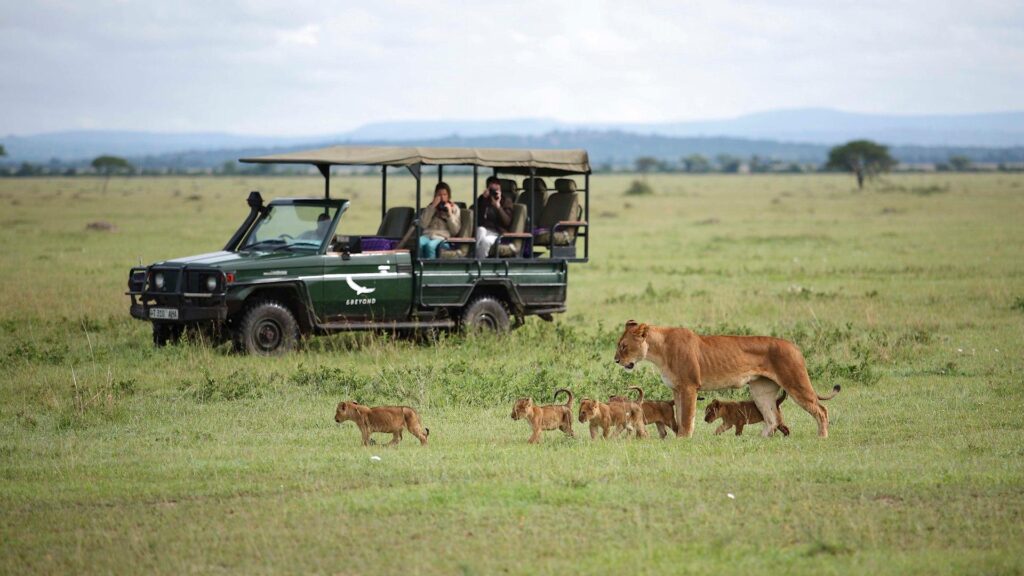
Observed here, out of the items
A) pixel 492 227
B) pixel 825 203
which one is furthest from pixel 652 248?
pixel 825 203

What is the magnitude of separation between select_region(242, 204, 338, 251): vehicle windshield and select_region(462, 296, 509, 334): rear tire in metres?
2.09

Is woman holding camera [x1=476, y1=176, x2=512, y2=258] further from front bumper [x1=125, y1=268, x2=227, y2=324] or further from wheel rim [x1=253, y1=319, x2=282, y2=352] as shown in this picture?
front bumper [x1=125, y1=268, x2=227, y2=324]

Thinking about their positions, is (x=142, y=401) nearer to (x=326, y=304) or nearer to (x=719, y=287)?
(x=326, y=304)

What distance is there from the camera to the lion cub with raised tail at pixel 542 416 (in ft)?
32.4

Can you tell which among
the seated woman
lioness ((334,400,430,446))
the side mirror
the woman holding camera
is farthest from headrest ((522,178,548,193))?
lioness ((334,400,430,446))

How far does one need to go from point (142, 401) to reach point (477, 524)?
5.61 metres

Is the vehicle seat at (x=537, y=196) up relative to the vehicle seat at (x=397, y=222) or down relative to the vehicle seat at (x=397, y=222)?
up

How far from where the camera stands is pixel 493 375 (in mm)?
13516

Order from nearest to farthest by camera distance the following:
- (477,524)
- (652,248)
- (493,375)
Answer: (477,524)
(493,375)
(652,248)

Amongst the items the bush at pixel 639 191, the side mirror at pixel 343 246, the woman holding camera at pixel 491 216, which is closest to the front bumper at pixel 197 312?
the side mirror at pixel 343 246

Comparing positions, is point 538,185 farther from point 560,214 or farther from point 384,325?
point 384,325

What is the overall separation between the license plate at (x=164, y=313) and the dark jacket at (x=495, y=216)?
4.20 metres

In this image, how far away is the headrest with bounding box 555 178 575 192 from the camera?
17406mm

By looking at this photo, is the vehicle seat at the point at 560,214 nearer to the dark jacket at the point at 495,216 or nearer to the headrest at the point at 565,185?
the headrest at the point at 565,185
